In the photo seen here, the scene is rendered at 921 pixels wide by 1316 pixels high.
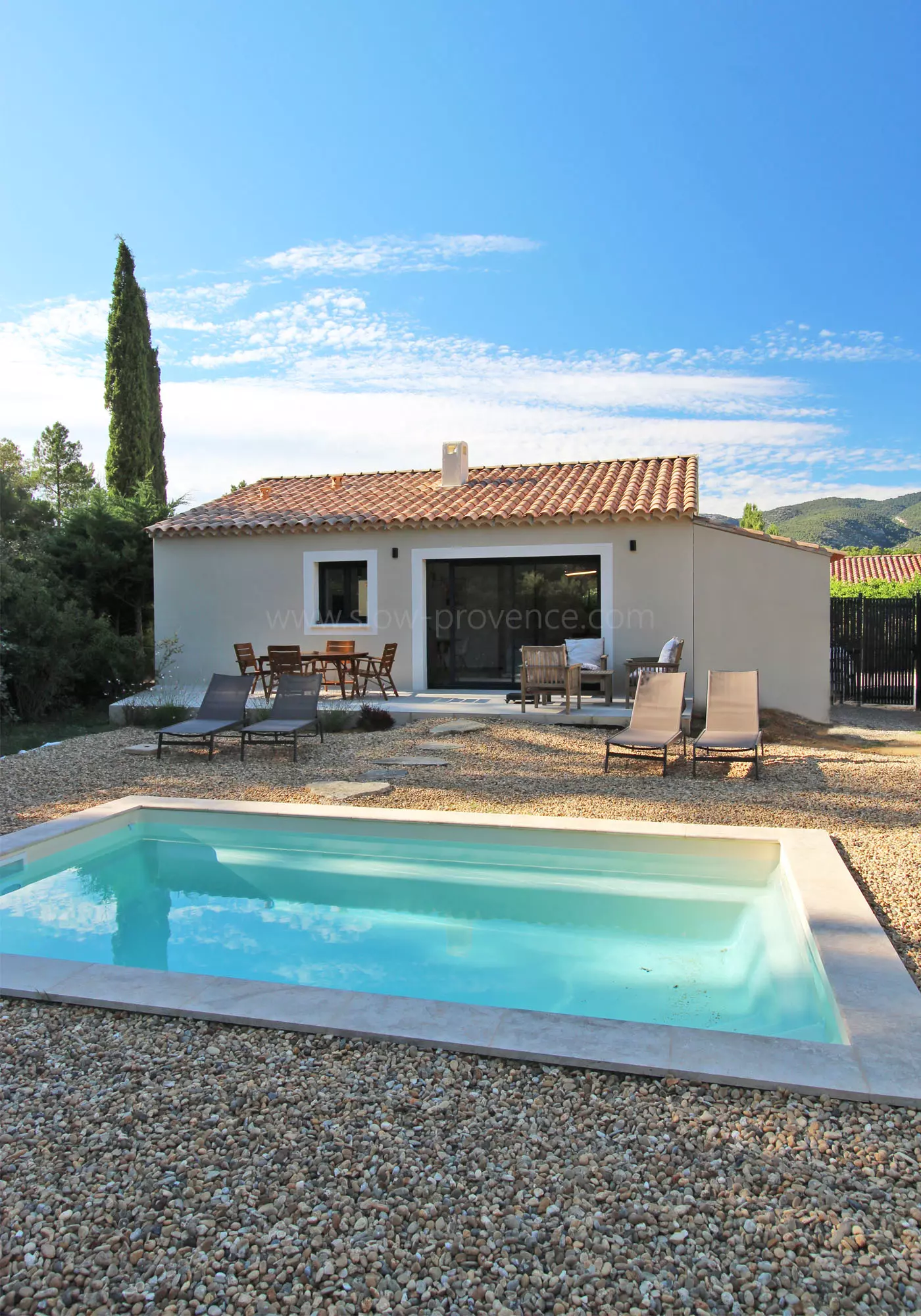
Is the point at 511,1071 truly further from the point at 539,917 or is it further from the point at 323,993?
the point at 539,917

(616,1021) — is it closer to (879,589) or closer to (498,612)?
(498,612)

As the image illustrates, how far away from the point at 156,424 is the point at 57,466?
47.3 feet

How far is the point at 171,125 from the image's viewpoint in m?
13.0

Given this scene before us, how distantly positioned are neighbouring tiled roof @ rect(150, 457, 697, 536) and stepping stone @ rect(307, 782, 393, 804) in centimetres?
775

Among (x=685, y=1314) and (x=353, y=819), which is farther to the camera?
(x=353, y=819)

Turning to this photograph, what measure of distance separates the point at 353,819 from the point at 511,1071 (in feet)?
13.9

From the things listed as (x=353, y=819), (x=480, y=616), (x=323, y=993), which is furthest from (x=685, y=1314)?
(x=480, y=616)

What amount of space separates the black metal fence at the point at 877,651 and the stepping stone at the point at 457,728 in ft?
33.6

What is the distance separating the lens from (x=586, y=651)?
50.0 feet

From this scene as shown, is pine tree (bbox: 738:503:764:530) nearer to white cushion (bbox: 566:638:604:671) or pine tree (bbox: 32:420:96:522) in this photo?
pine tree (bbox: 32:420:96:522)

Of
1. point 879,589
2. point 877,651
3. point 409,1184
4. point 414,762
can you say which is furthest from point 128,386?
point 409,1184

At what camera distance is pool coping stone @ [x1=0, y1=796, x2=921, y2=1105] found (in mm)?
3592

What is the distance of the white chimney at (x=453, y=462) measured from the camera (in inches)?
746

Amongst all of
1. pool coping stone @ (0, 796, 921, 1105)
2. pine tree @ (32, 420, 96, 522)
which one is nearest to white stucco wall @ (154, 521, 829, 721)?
pool coping stone @ (0, 796, 921, 1105)
